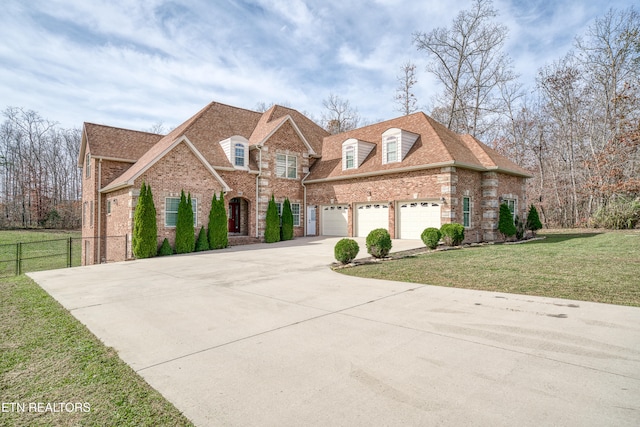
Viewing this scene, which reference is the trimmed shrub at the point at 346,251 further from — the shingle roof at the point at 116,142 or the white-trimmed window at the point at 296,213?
the shingle roof at the point at 116,142

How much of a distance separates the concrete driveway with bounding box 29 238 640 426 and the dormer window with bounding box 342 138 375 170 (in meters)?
13.8

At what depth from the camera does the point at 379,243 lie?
11.7 m

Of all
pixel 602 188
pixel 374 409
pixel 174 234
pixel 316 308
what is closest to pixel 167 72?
pixel 174 234

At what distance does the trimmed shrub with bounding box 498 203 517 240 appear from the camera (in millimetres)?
17859

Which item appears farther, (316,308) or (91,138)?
(91,138)

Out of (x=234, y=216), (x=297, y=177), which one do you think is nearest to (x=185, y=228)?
(x=234, y=216)

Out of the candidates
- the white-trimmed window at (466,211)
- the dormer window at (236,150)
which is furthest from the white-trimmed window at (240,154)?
the white-trimmed window at (466,211)

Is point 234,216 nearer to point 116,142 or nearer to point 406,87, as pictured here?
point 116,142

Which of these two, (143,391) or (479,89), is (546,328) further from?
(479,89)

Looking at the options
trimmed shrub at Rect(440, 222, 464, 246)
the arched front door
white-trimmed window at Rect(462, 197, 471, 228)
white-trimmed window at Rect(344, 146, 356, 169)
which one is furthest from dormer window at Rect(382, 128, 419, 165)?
the arched front door

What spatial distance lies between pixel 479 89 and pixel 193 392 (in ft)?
108

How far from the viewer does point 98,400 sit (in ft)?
10.0

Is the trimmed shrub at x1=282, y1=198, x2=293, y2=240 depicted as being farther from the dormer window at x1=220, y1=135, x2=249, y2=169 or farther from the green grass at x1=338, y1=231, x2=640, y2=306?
the green grass at x1=338, y1=231, x2=640, y2=306

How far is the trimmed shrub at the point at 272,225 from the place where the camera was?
20.7m
